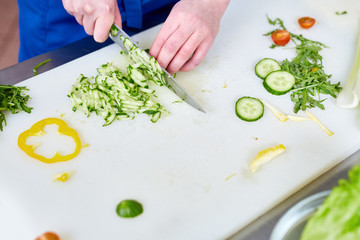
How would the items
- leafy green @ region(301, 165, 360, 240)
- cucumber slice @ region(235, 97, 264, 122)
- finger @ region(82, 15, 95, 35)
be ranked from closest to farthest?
1. leafy green @ region(301, 165, 360, 240)
2. cucumber slice @ region(235, 97, 264, 122)
3. finger @ region(82, 15, 95, 35)

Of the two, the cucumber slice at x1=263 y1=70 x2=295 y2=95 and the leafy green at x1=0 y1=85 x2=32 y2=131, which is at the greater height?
the leafy green at x1=0 y1=85 x2=32 y2=131

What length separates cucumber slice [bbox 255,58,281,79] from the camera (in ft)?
6.35

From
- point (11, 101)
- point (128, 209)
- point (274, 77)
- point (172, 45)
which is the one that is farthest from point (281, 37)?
point (11, 101)

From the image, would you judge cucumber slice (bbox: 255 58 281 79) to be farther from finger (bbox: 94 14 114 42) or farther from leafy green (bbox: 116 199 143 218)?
leafy green (bbox: 116 199 143 218)

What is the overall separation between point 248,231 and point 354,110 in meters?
0.85

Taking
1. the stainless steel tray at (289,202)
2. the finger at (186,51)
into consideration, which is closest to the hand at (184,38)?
the finger at (186,51)

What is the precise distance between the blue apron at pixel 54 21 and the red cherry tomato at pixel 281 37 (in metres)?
0.73

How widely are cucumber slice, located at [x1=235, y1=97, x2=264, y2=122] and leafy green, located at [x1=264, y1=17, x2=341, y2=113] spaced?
0.61ft

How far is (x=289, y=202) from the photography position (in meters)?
1.51

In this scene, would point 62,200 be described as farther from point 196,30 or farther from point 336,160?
point 336,160

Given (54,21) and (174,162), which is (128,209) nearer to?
(174,162)

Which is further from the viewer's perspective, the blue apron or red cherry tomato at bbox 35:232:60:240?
the blue apron

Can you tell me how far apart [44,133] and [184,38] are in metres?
0.84

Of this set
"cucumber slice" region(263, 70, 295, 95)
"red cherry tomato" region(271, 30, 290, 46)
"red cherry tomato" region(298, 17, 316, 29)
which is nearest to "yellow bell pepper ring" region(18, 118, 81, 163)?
"cucumber slice" region(263, 70, 295, 95)
